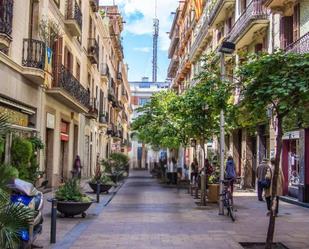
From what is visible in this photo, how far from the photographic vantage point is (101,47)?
44.0 m

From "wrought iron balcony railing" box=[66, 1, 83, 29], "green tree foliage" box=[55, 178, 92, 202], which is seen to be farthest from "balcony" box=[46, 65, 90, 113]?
"green tree foliage" box=[55, 178, 92, 202]

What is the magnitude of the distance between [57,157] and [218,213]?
39.2 feet

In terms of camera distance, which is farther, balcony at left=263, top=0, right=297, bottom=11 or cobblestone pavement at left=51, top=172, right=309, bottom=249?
balcony at left=263, top=0, right=297, bottom=11

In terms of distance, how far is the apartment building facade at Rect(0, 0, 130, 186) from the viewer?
17.4 meters

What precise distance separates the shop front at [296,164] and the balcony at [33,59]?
31.0 ft

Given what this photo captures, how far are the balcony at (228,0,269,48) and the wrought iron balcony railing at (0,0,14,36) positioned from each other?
11.6 metres

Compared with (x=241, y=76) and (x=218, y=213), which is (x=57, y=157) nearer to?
(x=218, y=213)

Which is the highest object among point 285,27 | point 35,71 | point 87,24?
point 87,24

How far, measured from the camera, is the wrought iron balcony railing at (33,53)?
18.7 m

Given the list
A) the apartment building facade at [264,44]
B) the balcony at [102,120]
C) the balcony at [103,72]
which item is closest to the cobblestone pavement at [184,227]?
the apartment building facade at [264,44]

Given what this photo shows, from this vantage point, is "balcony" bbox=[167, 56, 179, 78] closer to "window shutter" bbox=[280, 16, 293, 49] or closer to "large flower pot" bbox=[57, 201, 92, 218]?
"window shutter" bbox=[280, 16, 293, 49]

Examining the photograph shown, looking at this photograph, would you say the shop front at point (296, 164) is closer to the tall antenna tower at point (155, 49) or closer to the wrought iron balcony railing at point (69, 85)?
the wrought iron balcony railing at point (69, 85)

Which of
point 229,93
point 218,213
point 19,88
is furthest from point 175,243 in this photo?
point 19,88

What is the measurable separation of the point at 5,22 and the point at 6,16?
1.20 feet
